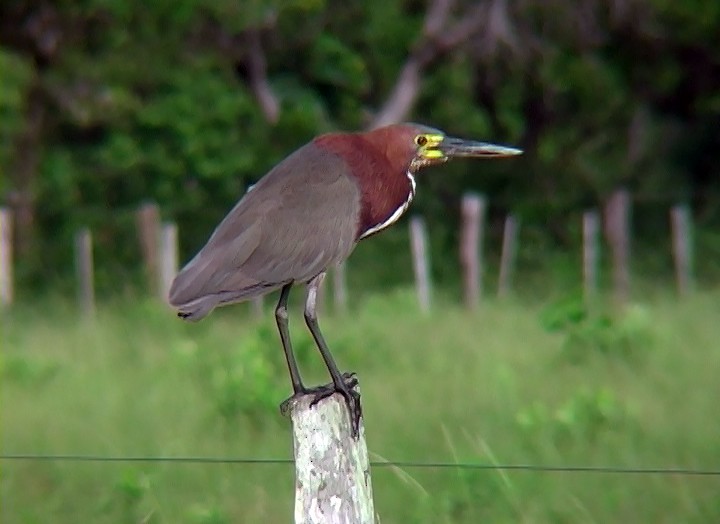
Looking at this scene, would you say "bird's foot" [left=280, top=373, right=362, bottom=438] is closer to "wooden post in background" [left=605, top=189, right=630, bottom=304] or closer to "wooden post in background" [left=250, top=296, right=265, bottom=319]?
"wooden post in background" [left=250, top=296, right=265, bottom=319]

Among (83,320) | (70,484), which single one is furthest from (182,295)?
(83,320)

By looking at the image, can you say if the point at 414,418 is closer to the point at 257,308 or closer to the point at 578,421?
the point at 578,421

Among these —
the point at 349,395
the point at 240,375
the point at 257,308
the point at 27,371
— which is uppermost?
the point at 257,308

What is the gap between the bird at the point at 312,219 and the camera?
4.07 meters

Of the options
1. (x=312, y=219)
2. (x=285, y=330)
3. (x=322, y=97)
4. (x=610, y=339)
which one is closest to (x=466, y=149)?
(x=312, y=219)

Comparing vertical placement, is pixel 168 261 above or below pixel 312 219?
above

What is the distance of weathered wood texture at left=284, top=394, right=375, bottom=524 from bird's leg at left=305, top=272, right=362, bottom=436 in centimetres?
20

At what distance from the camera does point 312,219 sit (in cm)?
417

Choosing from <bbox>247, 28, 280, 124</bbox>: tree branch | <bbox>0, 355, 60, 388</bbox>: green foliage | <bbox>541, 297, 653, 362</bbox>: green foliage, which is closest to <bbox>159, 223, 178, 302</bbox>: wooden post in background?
<bbox>0, 355, 60, 388</bbox>: green foliage

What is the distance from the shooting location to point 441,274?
20.8m

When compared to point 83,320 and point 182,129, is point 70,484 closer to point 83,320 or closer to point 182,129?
point 83,320

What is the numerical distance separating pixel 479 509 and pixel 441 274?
1508cm

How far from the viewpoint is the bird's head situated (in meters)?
4.29

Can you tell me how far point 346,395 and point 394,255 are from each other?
53.3ft
